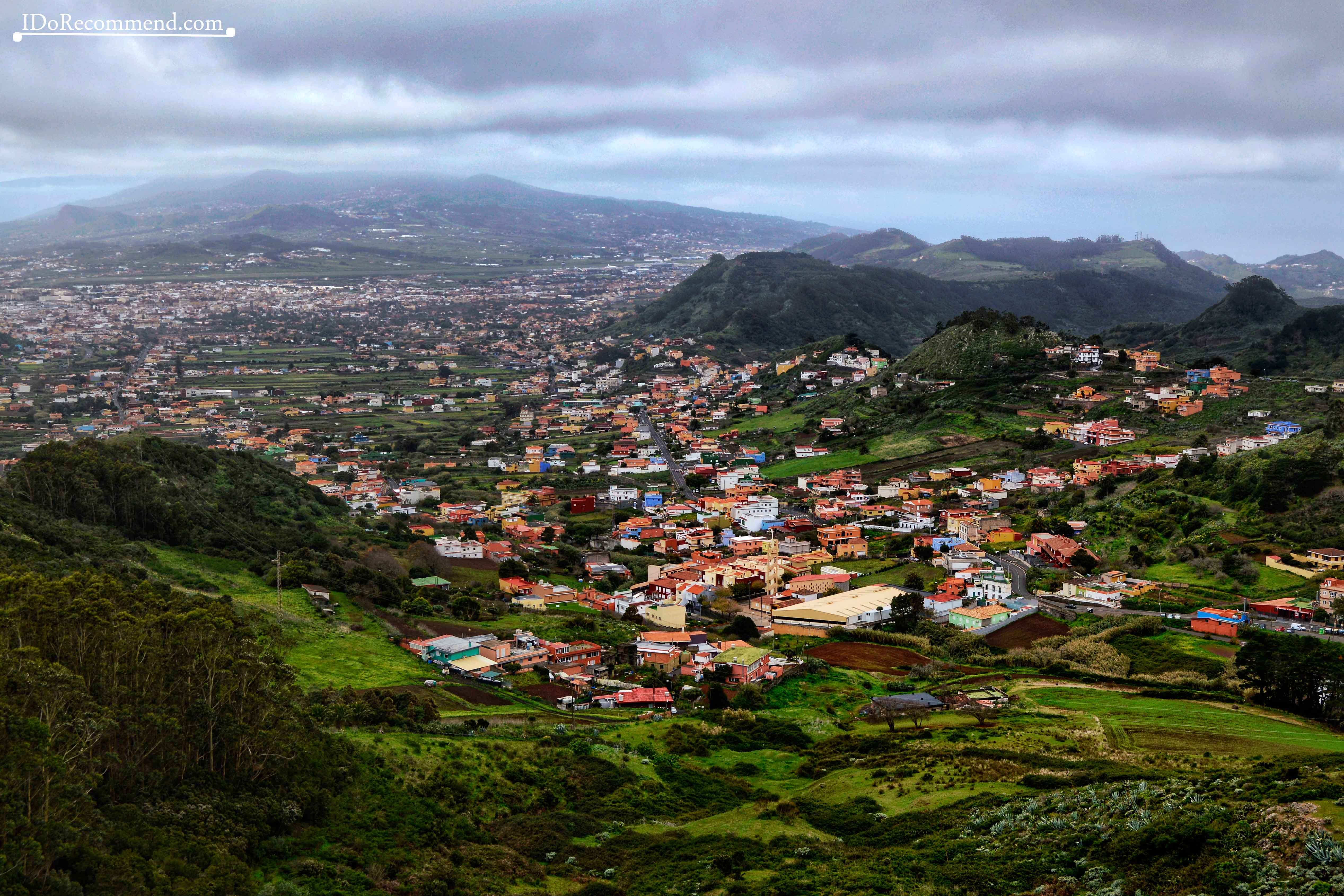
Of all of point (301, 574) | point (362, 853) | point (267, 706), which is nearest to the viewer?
point (362, 853)

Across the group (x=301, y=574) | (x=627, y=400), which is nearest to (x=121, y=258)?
(x=627, y=400)

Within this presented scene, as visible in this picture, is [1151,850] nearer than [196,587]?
Yes

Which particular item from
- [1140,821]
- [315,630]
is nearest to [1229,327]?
[315,630]

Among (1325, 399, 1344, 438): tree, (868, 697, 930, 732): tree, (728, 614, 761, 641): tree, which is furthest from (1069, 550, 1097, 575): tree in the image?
(1325, 399, 1344, 438): tree

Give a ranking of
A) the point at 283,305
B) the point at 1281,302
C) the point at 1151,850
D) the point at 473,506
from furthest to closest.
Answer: the point at 283,305, the point at 1281,302, the point at 473,506, the point at 1151,850

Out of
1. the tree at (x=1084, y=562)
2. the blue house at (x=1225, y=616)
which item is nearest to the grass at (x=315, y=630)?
the blue house at (x=1225, y=616)

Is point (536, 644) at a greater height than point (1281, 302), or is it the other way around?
point (1281, 302)

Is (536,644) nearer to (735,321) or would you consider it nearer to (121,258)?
(735,321)

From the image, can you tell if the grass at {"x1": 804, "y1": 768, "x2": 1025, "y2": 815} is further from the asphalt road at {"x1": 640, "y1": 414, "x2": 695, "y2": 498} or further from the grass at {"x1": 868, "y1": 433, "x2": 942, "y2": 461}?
the grass at {"x1": 868, "y1": 433, "x2": 942, "y2": 461}
